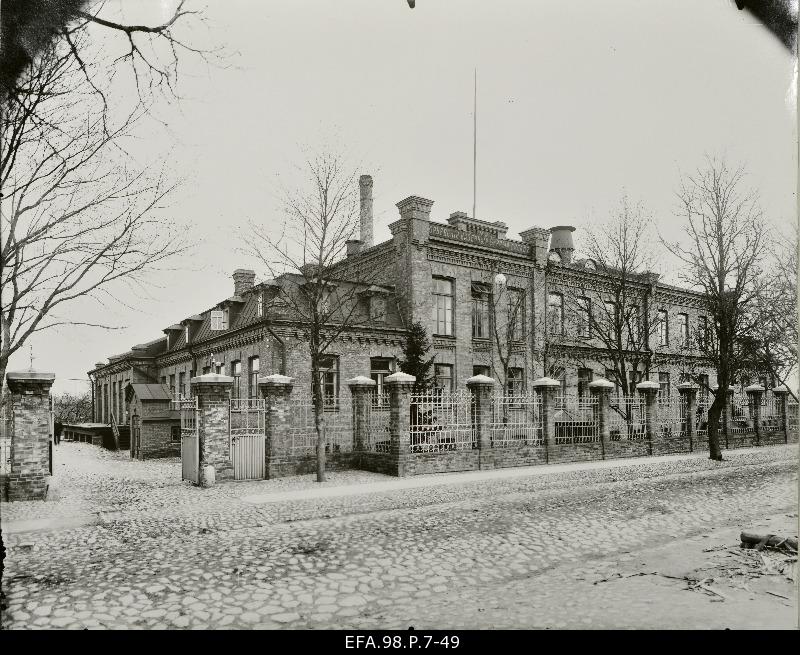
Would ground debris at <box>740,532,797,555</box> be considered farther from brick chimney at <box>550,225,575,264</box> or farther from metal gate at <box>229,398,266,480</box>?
brick chimney at <box>550,225,575,264</box>

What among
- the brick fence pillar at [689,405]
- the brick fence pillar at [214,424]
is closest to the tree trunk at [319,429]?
the brick fence pillar at [214,424]

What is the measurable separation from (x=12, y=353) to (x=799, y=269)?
7.68 meters

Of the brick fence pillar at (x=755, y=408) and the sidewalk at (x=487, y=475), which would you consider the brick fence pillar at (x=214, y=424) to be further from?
the brick fence pillar at (x=755, y=408)

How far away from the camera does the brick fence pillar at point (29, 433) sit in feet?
29.2

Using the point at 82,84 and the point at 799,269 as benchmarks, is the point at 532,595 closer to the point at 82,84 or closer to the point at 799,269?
the point at 799,269

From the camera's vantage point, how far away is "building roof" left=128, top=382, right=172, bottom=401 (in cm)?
1972

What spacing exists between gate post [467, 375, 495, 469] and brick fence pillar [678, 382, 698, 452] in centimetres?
805

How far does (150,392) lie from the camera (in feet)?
65.5

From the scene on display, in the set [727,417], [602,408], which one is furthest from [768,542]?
[727,417]

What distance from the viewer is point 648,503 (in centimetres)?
913

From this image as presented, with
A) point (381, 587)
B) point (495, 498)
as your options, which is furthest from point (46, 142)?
point (495, 498)

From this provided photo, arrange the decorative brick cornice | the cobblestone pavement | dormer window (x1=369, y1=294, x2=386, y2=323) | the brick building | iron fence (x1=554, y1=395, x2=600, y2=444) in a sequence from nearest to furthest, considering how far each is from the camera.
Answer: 1. the cobblestone pavement
2. iron fence (x1=554, y1=395, x2=600, y2=444)
3. the brick building
4. dormer window (x1=369, y1=294, x2=386, y2=323)
5. the decorative brick cornice

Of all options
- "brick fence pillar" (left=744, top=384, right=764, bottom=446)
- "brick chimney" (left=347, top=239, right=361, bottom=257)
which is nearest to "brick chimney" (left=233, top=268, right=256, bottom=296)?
"brick chimney" (left=347, top=239, right=361, bottom=257)

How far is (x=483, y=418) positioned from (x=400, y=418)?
95.3 inches
